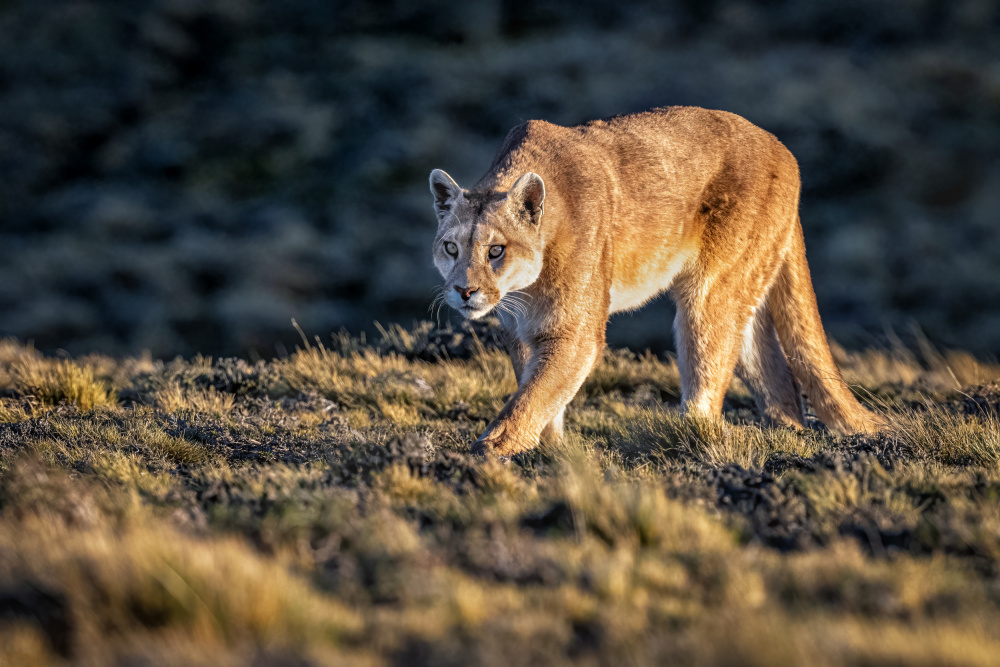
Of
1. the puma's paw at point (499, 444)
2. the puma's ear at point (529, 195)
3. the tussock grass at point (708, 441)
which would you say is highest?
the puma's ear at point (529, 195)

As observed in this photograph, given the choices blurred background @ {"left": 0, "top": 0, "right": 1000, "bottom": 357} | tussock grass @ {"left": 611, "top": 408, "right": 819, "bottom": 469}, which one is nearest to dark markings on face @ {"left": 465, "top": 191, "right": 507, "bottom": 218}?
tussock grass @ {"left": 611, "top": 408, "right": 819, "bottom": 469}

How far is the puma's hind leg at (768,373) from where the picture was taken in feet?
21.9

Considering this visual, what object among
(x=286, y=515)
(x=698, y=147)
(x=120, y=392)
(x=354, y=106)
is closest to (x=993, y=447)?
(x=698, y=147)

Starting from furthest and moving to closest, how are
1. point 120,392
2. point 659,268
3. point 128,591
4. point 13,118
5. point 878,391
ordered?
point 13,118 → point 878,391 → point 120,392 → point 659,268 → point 128,591

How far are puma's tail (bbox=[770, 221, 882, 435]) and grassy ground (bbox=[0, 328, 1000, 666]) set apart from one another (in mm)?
363

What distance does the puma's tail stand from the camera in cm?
625

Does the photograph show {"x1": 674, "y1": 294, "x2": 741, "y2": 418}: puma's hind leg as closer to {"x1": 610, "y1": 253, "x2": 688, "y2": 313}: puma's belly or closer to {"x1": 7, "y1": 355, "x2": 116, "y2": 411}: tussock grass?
{"x1": 610, "y1": 253, "x2": 688, "y2": 313}: puma's belly

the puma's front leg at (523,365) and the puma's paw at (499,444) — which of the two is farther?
the puma's front leg at (523,365)

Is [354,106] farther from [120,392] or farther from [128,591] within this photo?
[128,591]

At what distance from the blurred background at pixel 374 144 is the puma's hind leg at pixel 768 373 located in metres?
18.5

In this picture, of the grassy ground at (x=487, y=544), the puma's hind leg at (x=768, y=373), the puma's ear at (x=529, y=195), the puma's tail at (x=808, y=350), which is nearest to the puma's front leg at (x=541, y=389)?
the grassy ground at (x=487, y=544)

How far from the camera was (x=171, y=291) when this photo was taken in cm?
2973

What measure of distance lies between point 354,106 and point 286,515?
34.3m

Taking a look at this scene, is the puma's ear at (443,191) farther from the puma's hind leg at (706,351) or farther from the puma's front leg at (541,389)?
the puma's hind leg at (706,351)
